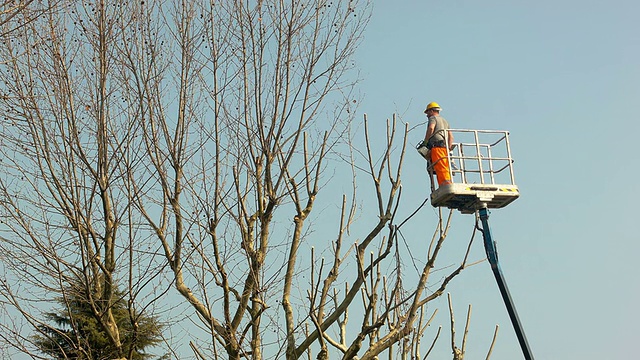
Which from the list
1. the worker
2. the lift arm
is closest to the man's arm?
the worker

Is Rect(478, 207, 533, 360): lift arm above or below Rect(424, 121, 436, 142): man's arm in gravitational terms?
below

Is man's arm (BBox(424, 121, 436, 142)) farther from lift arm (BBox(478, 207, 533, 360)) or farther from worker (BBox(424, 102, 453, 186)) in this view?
lift arm (BBox(478, 207, 533, 360))

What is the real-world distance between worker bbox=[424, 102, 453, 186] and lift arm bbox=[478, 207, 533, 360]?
67 centimetres

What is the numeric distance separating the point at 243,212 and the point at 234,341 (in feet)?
4.62

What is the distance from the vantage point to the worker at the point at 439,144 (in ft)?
33.1

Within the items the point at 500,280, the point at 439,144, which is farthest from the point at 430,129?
the point at 500,280

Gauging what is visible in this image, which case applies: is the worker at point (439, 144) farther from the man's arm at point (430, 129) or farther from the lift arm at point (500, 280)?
the lift arm at point (500, 280)

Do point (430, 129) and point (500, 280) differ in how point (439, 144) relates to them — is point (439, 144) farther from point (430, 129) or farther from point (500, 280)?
point (500, 280)

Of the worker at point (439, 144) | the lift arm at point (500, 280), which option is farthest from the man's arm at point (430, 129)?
the lift arm at point (500, 280)

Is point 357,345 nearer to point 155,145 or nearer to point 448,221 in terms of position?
point 448,221

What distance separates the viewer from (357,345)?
335 inches

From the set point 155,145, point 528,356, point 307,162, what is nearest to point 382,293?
point 528,356

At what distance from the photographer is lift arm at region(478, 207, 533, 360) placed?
404 inches

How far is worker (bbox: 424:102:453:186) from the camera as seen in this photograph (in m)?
10.1
